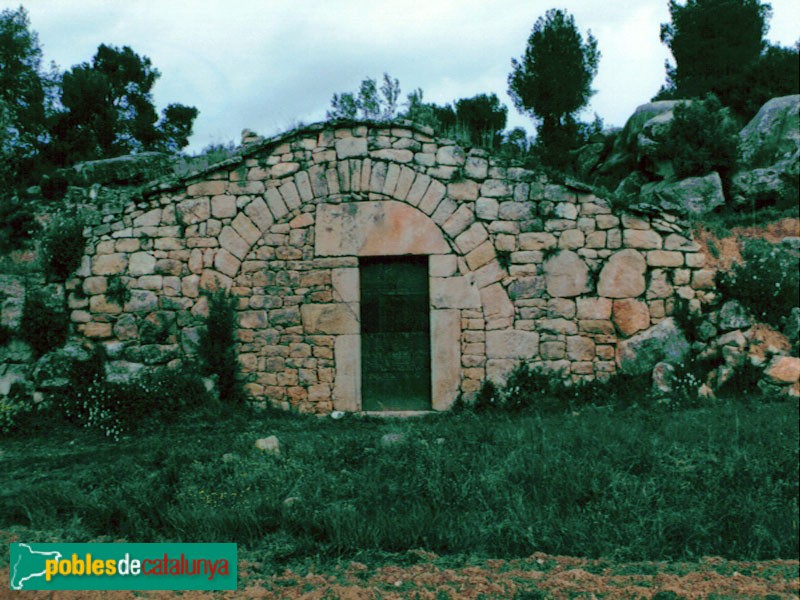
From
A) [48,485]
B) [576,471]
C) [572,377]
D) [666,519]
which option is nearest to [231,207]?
[48,485]

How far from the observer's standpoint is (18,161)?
12.2 metres

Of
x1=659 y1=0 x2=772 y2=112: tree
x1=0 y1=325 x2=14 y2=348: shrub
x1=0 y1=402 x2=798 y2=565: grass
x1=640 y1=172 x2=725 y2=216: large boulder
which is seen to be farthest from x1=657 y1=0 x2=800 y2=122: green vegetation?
x1=0 y1=325 x2=14 y2=348: shrub

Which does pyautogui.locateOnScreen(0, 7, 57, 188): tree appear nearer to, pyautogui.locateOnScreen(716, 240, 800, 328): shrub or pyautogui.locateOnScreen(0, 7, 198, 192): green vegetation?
pyautogui.locateOnScreen(0, 7, 198, 192): green vegetation

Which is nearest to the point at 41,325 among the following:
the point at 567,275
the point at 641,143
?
the point at 567,275

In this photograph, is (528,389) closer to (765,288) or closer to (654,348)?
(654,348)

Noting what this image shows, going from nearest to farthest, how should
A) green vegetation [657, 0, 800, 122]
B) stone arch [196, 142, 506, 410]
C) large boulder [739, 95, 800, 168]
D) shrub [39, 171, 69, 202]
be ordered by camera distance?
1. stone arch [196, 142, 506, 410]
2. green vegetation [657, 0, 800, 122]
3. large boulder [739, 95, 800, 168]
4. shrub [39, 171, 69, 202]

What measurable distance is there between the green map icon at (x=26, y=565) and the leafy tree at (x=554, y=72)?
26.3ft

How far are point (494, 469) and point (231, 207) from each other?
4.75 metres

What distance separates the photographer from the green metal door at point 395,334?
7.89 metres

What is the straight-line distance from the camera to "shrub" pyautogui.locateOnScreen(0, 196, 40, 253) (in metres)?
13.0

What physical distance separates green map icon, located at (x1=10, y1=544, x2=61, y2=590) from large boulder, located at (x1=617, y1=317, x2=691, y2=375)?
6.13m

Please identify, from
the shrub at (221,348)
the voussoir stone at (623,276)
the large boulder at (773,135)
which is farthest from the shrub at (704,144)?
the shrub at (221,348)

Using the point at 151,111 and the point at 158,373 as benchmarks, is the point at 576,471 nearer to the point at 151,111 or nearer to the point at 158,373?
the point at 158,373

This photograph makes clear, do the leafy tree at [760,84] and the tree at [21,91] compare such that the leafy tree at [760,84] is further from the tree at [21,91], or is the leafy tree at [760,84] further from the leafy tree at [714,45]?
the tree at [21,91]
